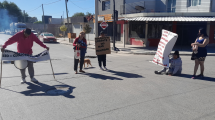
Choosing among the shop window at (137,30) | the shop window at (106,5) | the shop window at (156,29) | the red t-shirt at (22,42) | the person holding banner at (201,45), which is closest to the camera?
the red t-shirt at (22,42)

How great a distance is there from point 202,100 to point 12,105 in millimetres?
4613

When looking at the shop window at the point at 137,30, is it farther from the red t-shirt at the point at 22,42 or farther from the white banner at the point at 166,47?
the red t-shirt at the point at 22,42

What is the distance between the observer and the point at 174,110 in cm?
428

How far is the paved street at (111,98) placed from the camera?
13.4ft

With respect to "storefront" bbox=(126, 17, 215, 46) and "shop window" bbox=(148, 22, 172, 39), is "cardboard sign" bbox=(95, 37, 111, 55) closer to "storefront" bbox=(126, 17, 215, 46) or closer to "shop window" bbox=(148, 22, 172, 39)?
"storefront" bbox=(126, 17, 215, 46)

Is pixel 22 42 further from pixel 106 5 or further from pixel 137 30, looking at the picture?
pixel 106 5

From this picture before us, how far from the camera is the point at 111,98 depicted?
5043 millimetres

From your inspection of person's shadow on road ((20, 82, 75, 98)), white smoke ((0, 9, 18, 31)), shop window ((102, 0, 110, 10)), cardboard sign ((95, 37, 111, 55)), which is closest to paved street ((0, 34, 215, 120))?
person's shadow on road ((20, 82, 75, 98))

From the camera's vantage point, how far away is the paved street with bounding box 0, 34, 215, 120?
408 cm

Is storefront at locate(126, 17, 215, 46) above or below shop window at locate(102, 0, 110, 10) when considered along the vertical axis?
below

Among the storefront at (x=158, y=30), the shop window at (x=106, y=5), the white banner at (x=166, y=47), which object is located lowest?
the white banner at (x=166, y=47)

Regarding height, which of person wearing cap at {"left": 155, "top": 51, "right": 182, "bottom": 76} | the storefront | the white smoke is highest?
the white smoke

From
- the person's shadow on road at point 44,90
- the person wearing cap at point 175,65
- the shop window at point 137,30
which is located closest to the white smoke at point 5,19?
the shop window at point 137,30

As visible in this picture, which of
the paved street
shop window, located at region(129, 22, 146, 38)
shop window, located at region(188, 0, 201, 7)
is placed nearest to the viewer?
the paved street
